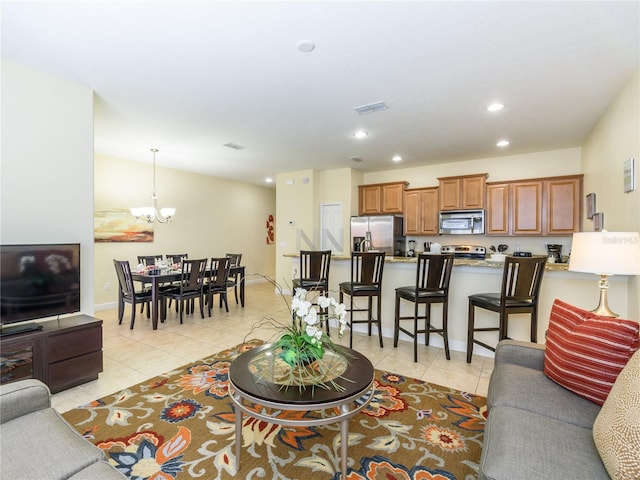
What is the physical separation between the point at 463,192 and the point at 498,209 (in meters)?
0.66

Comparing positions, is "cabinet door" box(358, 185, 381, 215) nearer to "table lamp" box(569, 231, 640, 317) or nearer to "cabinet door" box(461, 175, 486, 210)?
"cabinet door" box(461, 175, 486, 210)

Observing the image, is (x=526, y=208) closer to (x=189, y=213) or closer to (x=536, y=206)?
(x=536, y=206)

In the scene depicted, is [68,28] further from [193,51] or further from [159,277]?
[159,277]

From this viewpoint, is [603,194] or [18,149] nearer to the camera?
[18,149]

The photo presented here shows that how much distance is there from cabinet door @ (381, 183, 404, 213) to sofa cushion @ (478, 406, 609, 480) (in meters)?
5.28

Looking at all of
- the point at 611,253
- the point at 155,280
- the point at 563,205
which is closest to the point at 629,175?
the point at 611,253

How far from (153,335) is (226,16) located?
3.71m

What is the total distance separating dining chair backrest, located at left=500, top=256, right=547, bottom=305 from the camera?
9.23ft

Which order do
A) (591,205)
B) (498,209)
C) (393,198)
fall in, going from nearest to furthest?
1. (591,205)
2. (498,209)
3. (393,198)

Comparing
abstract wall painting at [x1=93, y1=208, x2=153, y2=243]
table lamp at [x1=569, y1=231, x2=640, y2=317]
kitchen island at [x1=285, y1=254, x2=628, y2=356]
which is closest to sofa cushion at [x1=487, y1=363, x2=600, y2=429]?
table lamp at [x1=569, y1=231, x2=640, y2=317]

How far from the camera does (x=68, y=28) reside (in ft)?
7.22

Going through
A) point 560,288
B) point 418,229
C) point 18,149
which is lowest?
point 560,288

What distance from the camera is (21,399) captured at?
1.38 meters

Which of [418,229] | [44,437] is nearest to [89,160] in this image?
[44,437]
